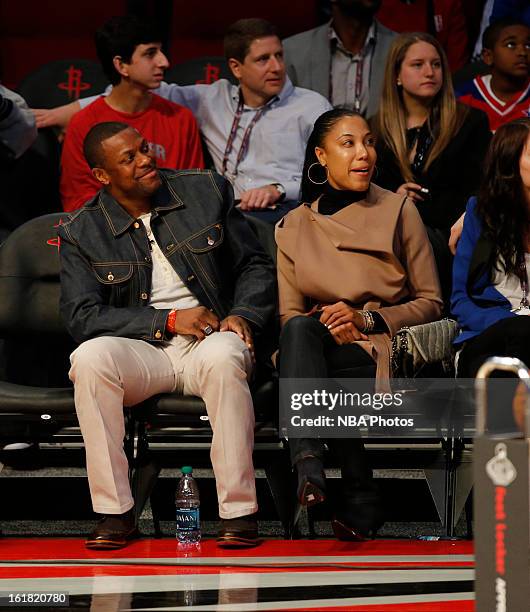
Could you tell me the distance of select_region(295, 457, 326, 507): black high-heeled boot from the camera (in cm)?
338

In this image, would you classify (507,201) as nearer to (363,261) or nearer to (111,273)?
(363,261)

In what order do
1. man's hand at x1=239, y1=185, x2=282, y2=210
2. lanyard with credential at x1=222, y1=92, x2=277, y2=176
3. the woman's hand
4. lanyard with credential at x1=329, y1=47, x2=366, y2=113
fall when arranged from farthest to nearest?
lanyard with credential at x1=329, y1=47, x2=366, y2=113 < lanyard with credential at x1=222, y1=92, x2=277, y2=176 < man's hand at x1=239, y1=185, x2=282, y2=210 < the woman's hand

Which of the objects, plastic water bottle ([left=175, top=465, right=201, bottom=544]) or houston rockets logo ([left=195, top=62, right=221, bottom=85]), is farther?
houston rockets logo ([left=195, top=62, right=221, bottom=85])

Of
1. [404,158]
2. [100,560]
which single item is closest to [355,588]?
[100,560]

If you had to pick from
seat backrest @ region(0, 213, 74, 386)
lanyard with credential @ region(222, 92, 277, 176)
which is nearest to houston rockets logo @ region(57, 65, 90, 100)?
lanyard with credential @ region(222, 92, 277, 176)

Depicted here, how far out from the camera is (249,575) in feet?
10.5

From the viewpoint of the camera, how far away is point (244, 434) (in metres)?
3.58

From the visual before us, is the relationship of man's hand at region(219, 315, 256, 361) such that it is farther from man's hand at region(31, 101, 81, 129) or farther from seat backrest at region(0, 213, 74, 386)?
man's hand at region(31, 101, 81, 129)

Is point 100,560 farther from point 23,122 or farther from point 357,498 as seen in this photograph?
point 23,122

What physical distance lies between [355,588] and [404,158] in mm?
2085

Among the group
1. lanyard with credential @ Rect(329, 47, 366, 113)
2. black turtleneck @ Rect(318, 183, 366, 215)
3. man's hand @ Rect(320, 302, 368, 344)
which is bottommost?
man's hand @ Rect(320, 302, 368, 344)

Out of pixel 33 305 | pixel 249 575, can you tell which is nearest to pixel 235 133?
pixel 33 305

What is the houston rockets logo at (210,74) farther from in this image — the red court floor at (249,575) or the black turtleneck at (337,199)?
the red court floor at (249,575)

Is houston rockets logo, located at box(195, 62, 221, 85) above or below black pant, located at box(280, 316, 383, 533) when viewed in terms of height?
above
